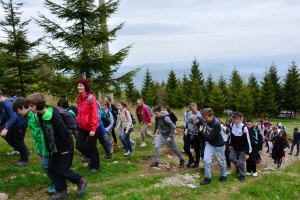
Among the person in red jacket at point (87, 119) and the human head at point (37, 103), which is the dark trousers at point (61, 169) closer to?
the human head at point (37, 103)

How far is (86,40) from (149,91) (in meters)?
42.2

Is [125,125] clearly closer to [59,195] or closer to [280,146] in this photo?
[59,195]

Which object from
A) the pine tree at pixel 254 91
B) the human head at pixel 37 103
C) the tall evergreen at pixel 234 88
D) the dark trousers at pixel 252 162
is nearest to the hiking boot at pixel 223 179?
the dark trousers at pixel 252 162

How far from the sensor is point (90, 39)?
13.6m

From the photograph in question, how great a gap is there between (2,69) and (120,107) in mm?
8730

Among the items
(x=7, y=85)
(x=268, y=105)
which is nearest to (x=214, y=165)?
(x=7, y=85)

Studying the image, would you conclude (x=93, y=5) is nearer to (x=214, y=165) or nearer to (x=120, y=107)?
(x=120, y=107)

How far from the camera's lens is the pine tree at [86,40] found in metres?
→ 13.1

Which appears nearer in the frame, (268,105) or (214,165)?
(214,165)

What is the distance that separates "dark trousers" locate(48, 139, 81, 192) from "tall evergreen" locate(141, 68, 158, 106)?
4789 cm

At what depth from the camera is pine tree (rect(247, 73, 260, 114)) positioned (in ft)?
171

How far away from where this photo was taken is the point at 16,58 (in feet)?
53.5

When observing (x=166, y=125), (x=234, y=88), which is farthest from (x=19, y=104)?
(x=234, y=88)

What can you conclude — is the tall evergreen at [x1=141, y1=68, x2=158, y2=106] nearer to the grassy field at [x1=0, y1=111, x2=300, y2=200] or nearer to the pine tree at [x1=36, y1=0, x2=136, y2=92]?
the pine tree at [x1=36, y1=0, x2=136, y2=92]
